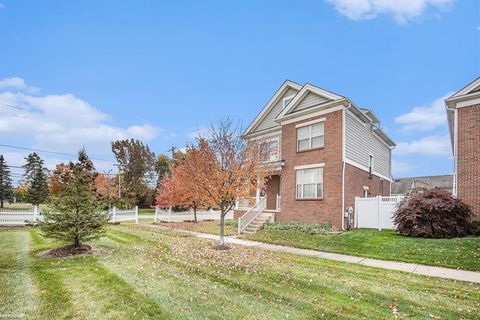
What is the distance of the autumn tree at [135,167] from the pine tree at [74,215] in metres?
40.7

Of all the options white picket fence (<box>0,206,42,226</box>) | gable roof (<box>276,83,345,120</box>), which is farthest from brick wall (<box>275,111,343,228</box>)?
white picket fence (<box>0,206,42,226</box>)

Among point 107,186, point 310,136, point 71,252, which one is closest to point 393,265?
point 310,136

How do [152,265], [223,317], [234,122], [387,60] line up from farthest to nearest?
[387,60] < [234,122] < [152,265] < [223,317]

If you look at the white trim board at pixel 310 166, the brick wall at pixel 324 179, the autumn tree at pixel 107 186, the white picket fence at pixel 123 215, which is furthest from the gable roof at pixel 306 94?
the autumn tree at pixel 107 186

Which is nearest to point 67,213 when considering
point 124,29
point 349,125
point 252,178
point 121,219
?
point 252,178

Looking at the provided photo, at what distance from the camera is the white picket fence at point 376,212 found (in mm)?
16625

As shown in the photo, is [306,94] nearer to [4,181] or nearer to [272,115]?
[272,115]

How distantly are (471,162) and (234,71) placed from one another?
47.9ft

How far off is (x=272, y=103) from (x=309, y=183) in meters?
7.43

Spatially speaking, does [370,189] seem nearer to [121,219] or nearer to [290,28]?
[290,28]

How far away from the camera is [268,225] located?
18.9 meters

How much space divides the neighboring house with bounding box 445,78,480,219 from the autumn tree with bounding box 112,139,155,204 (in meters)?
44.7

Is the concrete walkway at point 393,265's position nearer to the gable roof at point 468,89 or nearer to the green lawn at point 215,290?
the green lawn at point 215,290

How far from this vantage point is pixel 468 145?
14.9 m
